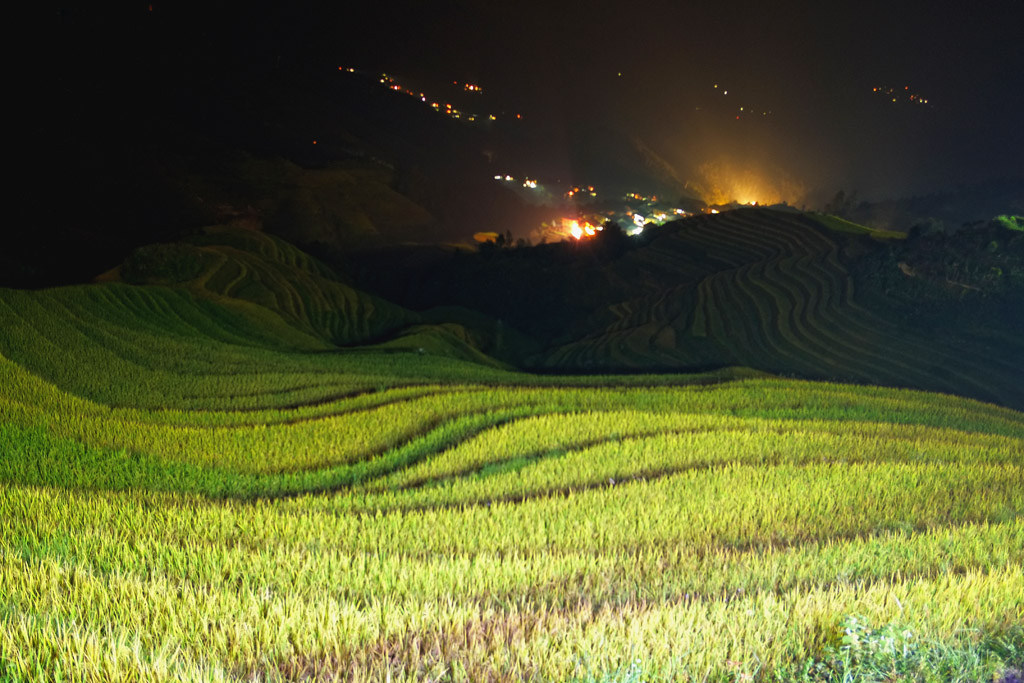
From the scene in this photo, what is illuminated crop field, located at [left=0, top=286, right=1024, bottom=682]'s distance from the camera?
2203 millimetres

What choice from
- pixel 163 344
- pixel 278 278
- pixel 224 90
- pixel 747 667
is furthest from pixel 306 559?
pixel 224 90

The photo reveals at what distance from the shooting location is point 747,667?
2160mm

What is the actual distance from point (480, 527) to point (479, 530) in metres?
0.07

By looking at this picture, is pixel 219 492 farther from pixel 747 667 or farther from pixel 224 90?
pixel 224 90

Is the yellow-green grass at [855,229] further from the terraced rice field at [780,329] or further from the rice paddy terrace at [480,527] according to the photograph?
the rice paddy terrace at [480,527]

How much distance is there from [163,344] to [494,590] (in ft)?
34.1

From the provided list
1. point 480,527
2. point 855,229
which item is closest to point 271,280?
point 480,527

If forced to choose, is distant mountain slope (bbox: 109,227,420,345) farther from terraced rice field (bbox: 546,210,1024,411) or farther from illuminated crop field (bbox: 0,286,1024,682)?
illuminated crop field (bbox: 0,286,1024,682)

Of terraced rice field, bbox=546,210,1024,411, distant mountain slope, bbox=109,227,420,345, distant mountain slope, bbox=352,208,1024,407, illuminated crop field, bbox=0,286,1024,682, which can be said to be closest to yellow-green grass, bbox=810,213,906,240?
distant mountain slope, bbox=352,208,1024,407

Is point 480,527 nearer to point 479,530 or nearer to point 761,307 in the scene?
point 479,530

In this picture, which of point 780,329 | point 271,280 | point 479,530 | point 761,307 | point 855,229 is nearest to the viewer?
point 479,530

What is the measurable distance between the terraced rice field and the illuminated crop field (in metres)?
15.8

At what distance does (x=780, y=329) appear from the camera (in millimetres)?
28172

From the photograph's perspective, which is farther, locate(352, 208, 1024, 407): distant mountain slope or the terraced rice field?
locate(352, 208, 1024, 407): distant mountain slope
